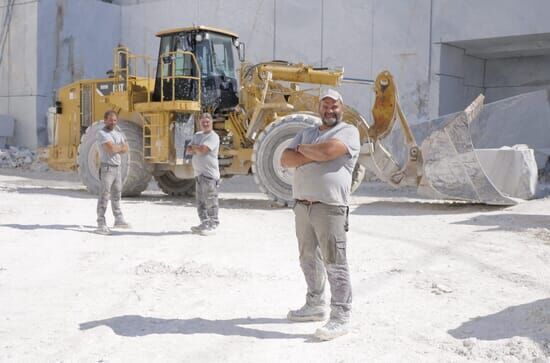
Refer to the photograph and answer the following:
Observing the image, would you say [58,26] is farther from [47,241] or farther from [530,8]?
[47,241]

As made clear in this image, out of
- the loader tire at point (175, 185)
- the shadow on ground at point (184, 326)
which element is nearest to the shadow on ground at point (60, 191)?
the loader tire at point (175, 185)

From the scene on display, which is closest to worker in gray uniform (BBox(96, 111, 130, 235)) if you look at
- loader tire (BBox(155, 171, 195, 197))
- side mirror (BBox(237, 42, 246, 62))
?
side mirror (BBox(237, 42, 246, 62))

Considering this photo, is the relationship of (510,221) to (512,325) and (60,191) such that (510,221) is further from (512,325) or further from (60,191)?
(60,191)

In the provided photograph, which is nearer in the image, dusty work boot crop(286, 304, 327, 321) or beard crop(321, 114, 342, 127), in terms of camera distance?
beard crop(321, 114, 342, 127)

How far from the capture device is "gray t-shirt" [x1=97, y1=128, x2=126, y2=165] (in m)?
8.48

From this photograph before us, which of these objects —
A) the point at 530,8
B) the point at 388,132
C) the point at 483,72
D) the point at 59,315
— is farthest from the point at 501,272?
the point at 483,72

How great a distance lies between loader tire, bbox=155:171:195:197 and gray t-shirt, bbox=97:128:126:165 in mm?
4916

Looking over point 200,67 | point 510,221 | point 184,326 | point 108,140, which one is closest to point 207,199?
point 108,140

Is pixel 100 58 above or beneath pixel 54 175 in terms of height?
above

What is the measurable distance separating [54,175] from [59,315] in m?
15.6

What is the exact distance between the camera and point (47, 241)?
25.7 ft

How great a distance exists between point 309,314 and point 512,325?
1.43m

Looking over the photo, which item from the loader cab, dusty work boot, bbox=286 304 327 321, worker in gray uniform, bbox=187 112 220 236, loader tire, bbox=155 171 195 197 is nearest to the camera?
dusty work boot, bbox=286 304 327 321

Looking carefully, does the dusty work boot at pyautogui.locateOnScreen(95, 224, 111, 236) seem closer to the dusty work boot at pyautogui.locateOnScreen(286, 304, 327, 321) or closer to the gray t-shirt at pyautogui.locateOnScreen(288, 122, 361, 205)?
the dusty work boot at pyautogui.locateOnScreen(286, 304, 327, 321)
